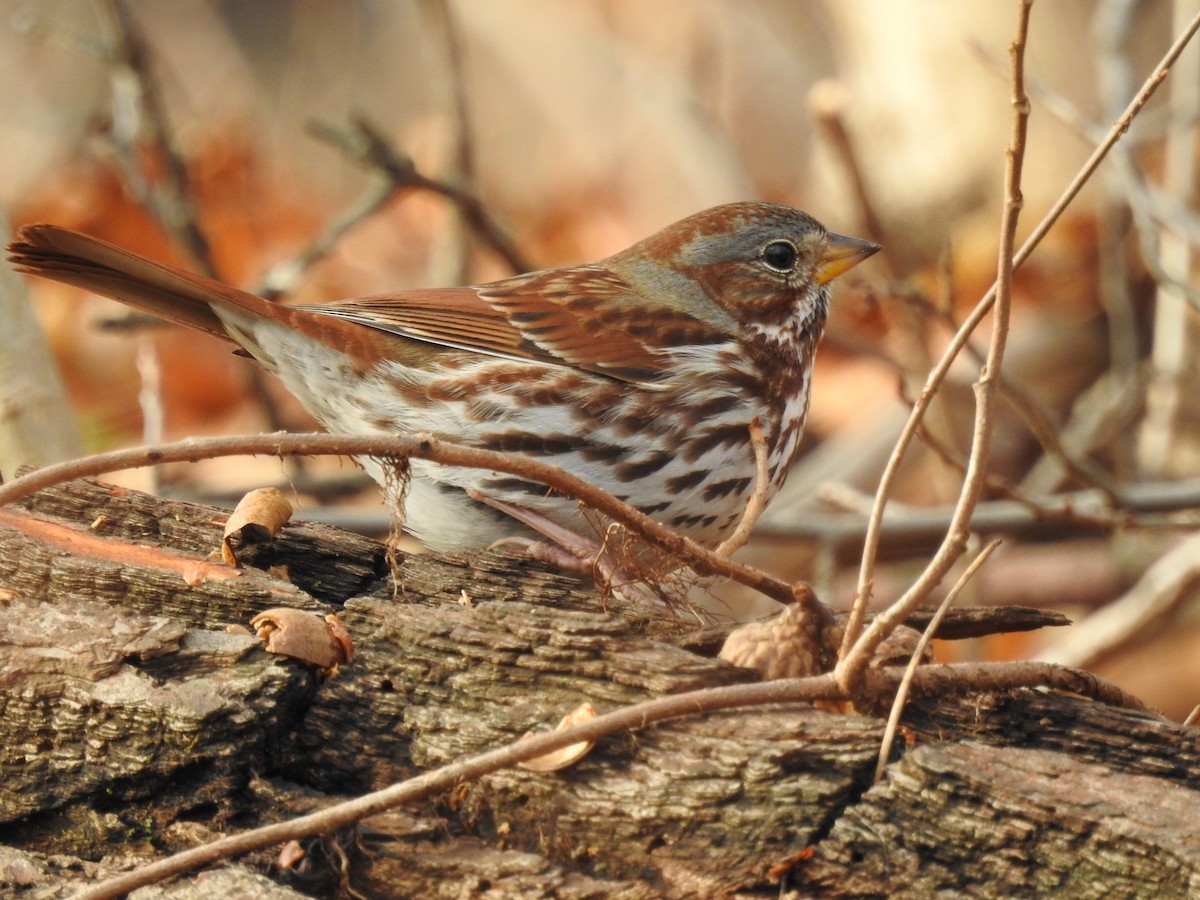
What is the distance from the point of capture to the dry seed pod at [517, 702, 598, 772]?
2.06m

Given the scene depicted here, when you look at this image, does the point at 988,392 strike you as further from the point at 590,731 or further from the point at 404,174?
the point at 404,174

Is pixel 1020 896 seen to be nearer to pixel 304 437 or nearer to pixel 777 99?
pixel 304 437

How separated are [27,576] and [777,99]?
9.54 m

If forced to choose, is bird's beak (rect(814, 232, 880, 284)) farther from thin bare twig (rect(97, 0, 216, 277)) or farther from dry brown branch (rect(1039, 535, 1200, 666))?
thin bare twig (rect(97, 0, 216, 277))

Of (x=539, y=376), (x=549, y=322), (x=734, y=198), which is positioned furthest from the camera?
(x=734, y=198)

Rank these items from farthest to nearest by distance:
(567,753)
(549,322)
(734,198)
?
(734,198) → (549,322) → (567,753)

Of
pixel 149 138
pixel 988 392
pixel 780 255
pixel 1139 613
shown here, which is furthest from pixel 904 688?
pixel 149 138

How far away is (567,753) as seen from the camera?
207 cm

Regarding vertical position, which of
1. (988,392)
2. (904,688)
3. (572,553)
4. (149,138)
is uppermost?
(149,138)

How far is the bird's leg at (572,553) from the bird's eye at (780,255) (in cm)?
115

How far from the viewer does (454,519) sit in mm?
3086

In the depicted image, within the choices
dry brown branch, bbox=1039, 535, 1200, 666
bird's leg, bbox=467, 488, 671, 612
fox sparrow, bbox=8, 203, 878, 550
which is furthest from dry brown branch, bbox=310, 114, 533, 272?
dry brown branch, bbox=1039, 535, 1200, 666

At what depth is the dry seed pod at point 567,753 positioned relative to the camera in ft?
6.75

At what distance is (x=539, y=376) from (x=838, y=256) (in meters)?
1.02
